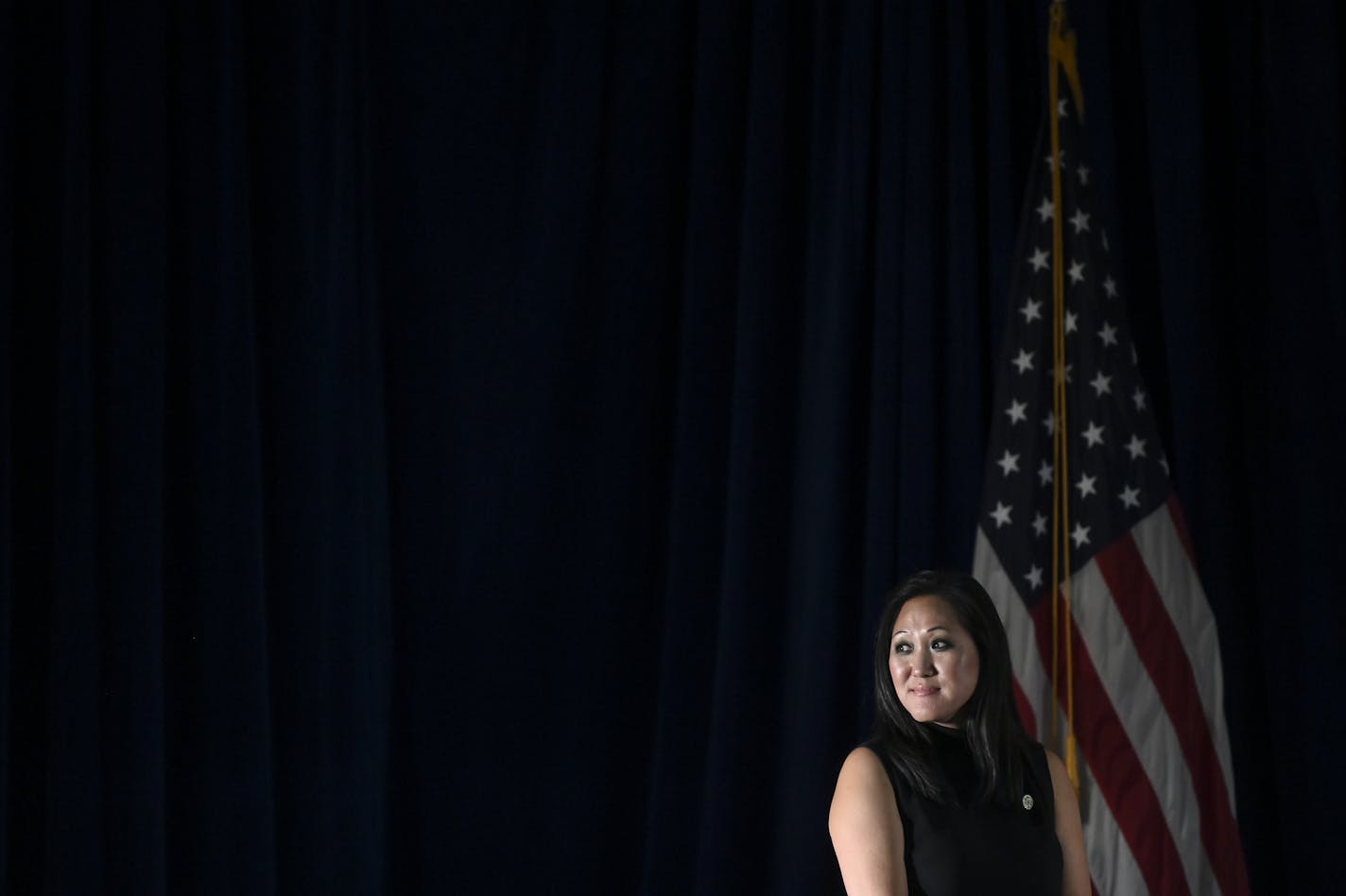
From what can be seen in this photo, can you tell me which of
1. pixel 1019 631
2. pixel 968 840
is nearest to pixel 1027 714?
pixel 1019 631

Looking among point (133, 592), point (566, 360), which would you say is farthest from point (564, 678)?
point (133, 592)

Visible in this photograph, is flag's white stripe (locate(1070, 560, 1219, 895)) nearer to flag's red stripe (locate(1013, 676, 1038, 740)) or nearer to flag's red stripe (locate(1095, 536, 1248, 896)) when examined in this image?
flag's red stripe (locate(1095, 536, 1248, 896))

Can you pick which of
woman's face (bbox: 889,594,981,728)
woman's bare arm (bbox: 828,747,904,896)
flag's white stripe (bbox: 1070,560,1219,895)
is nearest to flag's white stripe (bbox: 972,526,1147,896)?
flag's white stripe (bbox: 1070,560,1219,895)

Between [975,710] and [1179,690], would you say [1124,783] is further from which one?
[975,710]

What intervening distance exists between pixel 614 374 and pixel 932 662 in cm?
179

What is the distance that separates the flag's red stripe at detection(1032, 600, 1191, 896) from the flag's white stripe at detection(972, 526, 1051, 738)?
0.05m

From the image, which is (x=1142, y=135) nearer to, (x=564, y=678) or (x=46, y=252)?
(x=564, y=678)

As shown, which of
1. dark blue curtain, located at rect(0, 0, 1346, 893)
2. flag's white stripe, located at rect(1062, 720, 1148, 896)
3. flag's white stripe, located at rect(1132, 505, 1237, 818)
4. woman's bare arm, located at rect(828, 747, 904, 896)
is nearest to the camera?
woman's bare arm, located at rect(828, 747, 904, 896)

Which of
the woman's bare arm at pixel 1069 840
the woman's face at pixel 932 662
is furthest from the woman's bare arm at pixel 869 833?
the woman's bare arm at pixel 1069 840

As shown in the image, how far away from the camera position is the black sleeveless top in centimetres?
248

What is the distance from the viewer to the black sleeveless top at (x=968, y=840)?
248cm

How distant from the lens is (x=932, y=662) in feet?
8.54

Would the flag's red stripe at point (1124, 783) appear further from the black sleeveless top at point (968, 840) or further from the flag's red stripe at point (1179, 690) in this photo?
the black sleeveless top at point (968, 840)

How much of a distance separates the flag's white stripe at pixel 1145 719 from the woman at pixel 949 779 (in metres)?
1.16
